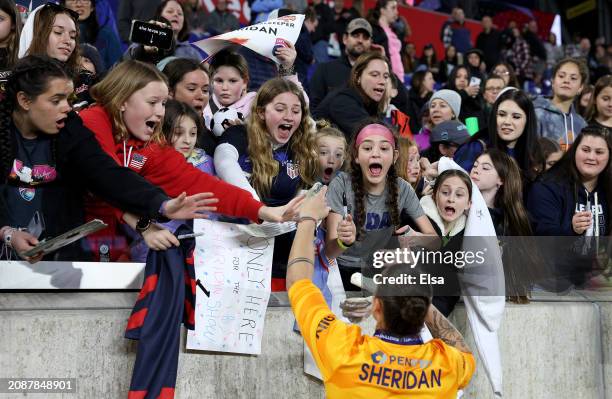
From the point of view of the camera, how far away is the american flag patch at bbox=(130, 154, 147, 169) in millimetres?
4078

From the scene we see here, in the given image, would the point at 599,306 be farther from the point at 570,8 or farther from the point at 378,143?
the point at 570,8

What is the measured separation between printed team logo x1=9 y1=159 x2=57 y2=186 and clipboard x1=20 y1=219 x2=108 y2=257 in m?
0.25

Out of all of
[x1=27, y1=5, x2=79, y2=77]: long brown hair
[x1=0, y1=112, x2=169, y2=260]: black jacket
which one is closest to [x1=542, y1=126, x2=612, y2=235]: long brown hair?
[x1=0, y1=112, x2=169, y2=260]: black jacket

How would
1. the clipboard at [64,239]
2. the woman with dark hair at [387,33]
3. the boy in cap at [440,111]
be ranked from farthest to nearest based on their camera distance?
1. the woman with dark hair at [387,33]
2. the boy in cap at [440,111]
3. the clipboard at [64,239]

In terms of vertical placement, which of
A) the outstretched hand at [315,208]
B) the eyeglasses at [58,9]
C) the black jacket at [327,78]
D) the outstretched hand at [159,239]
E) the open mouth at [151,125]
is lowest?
the outstretched hand at [159,239]

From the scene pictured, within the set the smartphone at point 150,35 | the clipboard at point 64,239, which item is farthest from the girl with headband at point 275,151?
the clipboard at point 64,239

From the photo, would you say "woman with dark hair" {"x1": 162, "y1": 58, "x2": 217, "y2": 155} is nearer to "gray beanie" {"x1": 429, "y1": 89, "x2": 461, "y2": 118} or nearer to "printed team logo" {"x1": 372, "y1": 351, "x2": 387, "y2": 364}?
"printed team logo" {"x1": 372, "y1": 351, "x2": 387, "y2": 364}

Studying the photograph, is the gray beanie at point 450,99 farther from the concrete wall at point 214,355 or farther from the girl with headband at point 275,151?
the girl with headband at point 275,151

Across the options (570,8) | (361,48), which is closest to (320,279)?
(361,48)

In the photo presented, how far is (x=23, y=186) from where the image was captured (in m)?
3.77

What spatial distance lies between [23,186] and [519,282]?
2.95 m

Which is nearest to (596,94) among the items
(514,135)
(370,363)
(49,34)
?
(514,135)

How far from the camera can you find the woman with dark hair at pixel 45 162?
3.72 meters

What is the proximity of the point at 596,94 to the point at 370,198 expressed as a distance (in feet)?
12.6
